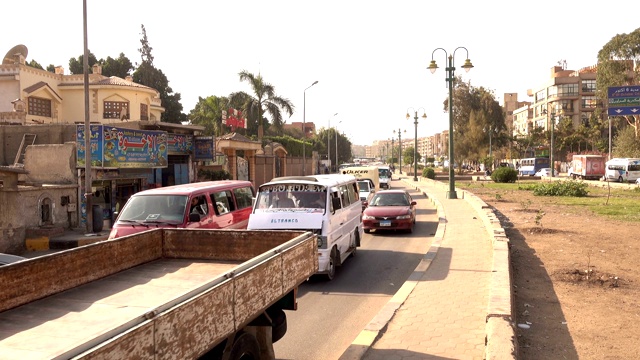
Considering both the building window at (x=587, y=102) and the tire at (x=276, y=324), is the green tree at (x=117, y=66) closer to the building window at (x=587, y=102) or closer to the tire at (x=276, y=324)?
the tire at (x=276, y=324)

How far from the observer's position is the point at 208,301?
3441 mm

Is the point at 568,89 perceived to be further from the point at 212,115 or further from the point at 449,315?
the point at 449,315

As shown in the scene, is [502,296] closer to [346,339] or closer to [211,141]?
[346,339]

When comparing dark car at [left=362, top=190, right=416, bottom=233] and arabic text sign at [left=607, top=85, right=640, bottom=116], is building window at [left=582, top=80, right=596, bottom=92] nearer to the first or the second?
arabic text sign at [left=607, top=85, right=640, bottom=116]

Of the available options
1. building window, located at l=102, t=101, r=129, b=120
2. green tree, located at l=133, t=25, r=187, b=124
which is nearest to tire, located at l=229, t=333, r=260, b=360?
building window, located at l=102, t=101, r=129, b=120

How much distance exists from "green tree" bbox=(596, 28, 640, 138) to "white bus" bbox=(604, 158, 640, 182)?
40.4 ft

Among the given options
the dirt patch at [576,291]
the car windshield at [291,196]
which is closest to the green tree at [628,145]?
the dirt patch at [576,291]

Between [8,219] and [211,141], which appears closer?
[8,219]

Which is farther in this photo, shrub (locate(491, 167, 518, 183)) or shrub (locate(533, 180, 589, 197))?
shrub (locate(491, 167, 518, 183))

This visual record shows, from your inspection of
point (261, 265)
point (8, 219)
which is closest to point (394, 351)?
point (261, 265)

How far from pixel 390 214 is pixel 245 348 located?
12694 mm

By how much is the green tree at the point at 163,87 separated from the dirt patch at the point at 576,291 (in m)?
48.9

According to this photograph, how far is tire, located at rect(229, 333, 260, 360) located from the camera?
4.08 meters

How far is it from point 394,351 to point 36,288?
3883 millimetres
